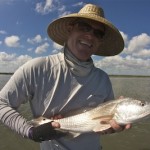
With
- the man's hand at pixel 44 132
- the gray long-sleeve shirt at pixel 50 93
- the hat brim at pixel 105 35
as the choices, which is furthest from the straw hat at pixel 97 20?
the man's hand at pixel 44 132

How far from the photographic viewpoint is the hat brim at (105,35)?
426cm

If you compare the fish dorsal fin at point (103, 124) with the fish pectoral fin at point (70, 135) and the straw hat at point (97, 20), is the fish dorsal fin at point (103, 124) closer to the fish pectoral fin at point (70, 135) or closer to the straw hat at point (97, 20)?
the fish pectoral fin at point (70, 135)

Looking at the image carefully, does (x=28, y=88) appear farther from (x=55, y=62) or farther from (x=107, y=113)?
(x=107, y=113)

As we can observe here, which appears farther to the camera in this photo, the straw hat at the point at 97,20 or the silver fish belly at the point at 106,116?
the straw hat at the point at 97,20

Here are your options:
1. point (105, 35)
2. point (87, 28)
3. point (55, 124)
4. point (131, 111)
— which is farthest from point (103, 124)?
point (105, 35)

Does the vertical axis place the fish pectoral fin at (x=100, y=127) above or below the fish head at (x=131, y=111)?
below

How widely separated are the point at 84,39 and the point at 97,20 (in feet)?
1.04

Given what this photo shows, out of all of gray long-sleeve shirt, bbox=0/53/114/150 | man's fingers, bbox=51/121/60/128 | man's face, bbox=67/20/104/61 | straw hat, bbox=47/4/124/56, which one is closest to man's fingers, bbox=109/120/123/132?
gray long-sleeve shirt, bbox=0/53/114/150

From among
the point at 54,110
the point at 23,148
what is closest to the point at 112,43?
the point at 54,110

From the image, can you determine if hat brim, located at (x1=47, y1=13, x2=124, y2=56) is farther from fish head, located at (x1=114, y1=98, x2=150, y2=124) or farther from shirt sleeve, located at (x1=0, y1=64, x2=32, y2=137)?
shirt sleeve, located at (x1=0, y1=64, x2=32, y2=137)

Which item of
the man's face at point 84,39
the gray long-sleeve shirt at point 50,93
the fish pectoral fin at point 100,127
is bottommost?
the fish pectoral fin at point 100,127

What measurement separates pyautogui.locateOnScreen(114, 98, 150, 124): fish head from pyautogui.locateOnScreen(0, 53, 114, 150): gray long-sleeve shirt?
0.33m

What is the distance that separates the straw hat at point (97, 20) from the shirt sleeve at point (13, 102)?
125cm

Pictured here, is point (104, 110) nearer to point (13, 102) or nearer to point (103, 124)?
point (103, 124)
